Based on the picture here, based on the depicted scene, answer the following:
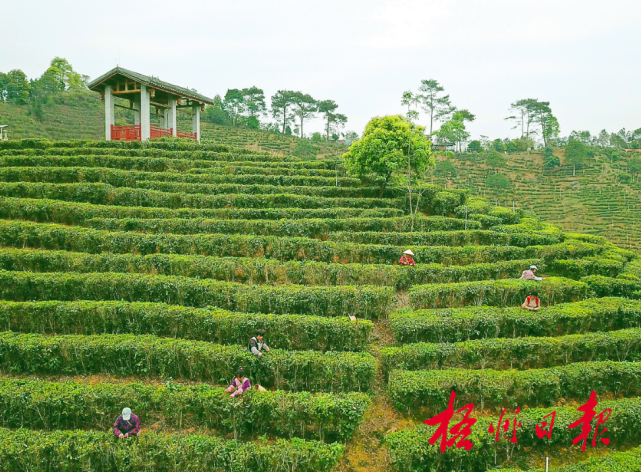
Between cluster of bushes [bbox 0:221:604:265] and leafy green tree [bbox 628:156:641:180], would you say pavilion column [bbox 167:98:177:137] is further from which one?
leafy green tree [bbox 628:156:641:180]

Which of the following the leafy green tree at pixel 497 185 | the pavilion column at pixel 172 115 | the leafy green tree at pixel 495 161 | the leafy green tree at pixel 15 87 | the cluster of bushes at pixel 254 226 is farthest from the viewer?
the leafy green tree at pixel 15 87

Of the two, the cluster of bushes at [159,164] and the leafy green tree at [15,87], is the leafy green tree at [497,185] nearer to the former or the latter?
the cluster of bushes at [159,164]

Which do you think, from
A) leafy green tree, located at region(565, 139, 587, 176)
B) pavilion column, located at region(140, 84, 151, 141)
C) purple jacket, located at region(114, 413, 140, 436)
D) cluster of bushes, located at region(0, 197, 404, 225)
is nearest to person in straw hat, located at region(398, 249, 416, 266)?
cluster of bushes, located at region(0, 197, 404, 225)

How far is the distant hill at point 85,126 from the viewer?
143 ft

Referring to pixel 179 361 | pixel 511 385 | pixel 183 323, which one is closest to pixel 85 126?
pixel 183 323

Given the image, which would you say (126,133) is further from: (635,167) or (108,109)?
(635,167)

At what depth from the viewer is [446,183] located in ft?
139

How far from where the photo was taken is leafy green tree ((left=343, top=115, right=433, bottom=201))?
67.6 feet

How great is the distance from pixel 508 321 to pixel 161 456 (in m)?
9.39

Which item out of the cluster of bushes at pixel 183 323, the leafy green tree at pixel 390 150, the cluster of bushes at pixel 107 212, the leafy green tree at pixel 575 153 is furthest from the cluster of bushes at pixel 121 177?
the leafy green tree at pixel 575 153

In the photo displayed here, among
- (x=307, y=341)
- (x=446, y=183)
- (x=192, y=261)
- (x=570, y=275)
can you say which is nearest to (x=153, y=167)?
(x=192, y=261)

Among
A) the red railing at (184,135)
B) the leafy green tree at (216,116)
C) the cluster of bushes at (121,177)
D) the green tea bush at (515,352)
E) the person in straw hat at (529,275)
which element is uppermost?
the leafy green tree at (216,116)

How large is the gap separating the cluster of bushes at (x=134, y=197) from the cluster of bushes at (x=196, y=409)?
38.4 ft

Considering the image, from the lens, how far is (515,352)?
31.4 ft
